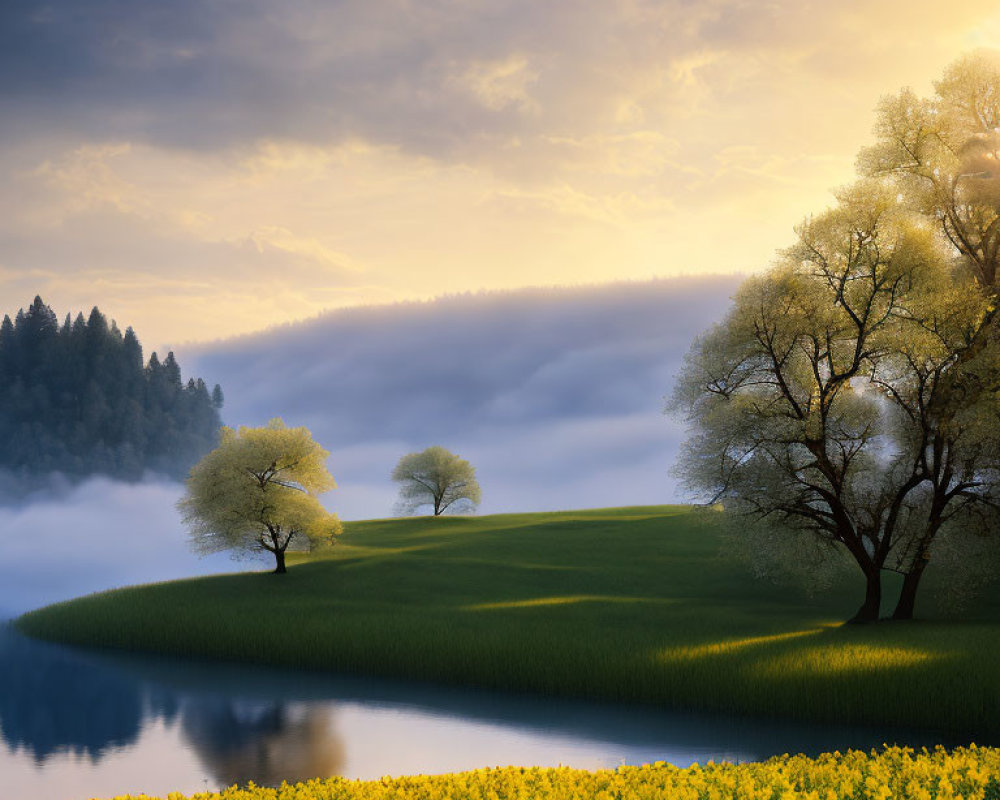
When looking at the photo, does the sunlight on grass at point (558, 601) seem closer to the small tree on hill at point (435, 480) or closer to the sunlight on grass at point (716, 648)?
the sunlight on grass at point (716, 648)

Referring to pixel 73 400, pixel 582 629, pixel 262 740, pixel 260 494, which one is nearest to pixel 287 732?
pixel 262 740

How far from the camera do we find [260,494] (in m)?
44.7

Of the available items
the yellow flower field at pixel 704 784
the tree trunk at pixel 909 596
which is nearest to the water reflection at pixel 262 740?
the yellow flower field at pixel 704 784

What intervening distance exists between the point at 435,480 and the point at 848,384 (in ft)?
178

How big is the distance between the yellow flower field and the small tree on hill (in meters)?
70.6

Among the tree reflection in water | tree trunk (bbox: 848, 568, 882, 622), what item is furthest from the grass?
the tree reflection in water

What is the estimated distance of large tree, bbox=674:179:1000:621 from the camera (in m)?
31.6

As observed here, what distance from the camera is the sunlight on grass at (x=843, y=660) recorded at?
26.0 metres

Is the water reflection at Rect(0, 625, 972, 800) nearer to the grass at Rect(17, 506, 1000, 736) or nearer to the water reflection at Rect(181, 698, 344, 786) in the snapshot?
the water reflection at Rect(181, 698, 344, 786)

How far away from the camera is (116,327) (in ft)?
632

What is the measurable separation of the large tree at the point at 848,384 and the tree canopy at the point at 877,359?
0.19 ft

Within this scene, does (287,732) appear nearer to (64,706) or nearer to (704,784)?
(64,706)

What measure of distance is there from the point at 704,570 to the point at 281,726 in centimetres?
2832

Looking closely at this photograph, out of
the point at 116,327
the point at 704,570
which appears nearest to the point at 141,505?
the point at 116,327
